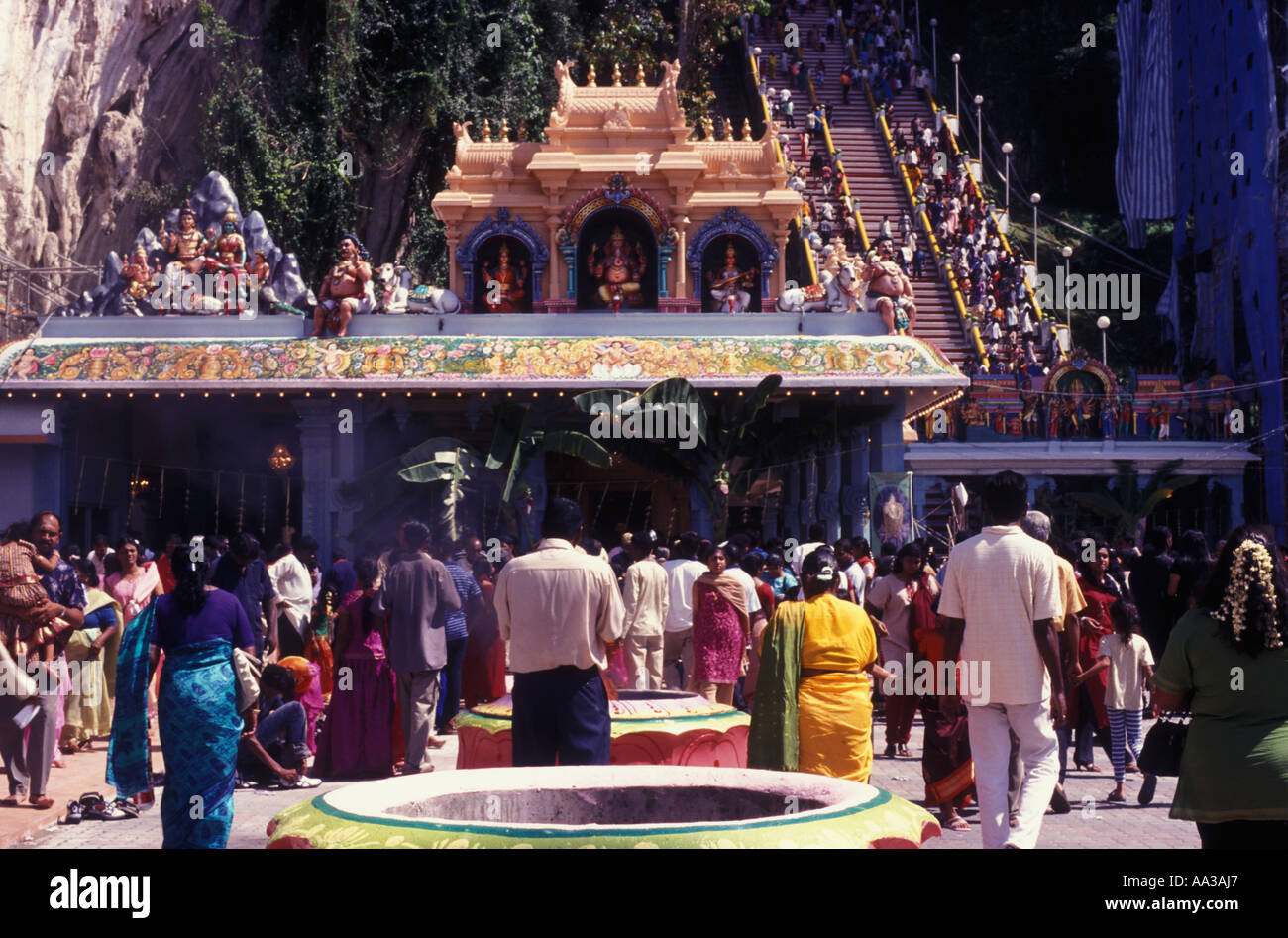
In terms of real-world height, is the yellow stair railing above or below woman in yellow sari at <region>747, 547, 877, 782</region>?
above

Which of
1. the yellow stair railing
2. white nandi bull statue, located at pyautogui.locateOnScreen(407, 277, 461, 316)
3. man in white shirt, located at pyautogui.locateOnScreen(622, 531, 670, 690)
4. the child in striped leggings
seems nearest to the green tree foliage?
the yellow stair railing

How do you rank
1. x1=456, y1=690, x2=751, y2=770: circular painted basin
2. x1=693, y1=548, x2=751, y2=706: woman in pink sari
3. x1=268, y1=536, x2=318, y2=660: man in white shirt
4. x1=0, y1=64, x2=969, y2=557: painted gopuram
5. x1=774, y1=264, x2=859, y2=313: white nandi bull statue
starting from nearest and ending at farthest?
x1=456, y1=690, x2=751, y2=770: circular painted basin < x1=693, y1=548, x2=751, y2=706: woman in pink sari < x1=268, y1=536, x2=318, y2=660: man in white shirt < x1=0, y1=64, x2=969, y2=557: painted gopuram < x1=774, y1=264, x2=859, y2=313: white nandi bull statue

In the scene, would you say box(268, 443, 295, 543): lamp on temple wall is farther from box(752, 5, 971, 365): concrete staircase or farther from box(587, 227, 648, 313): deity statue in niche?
box(752, 5, 971, 365): concrete staircase

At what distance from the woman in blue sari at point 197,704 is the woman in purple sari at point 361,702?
10.4 ft

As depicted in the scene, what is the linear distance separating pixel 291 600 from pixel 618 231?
13.0 metres

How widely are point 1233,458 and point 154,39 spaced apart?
22.0m

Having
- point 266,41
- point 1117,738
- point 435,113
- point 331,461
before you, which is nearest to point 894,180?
point 435,113

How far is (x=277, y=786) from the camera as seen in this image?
9930 millimetres

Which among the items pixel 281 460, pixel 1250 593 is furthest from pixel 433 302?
pixel 1250 593

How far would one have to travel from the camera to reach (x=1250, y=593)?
516 cm

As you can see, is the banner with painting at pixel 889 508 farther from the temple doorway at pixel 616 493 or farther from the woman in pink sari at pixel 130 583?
the woman in pink sari at pixel 130 583

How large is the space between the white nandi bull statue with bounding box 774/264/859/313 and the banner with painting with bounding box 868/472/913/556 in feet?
8.14

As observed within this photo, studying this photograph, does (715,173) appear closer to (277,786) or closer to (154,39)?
(154,39)

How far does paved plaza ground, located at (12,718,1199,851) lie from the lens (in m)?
8.02
